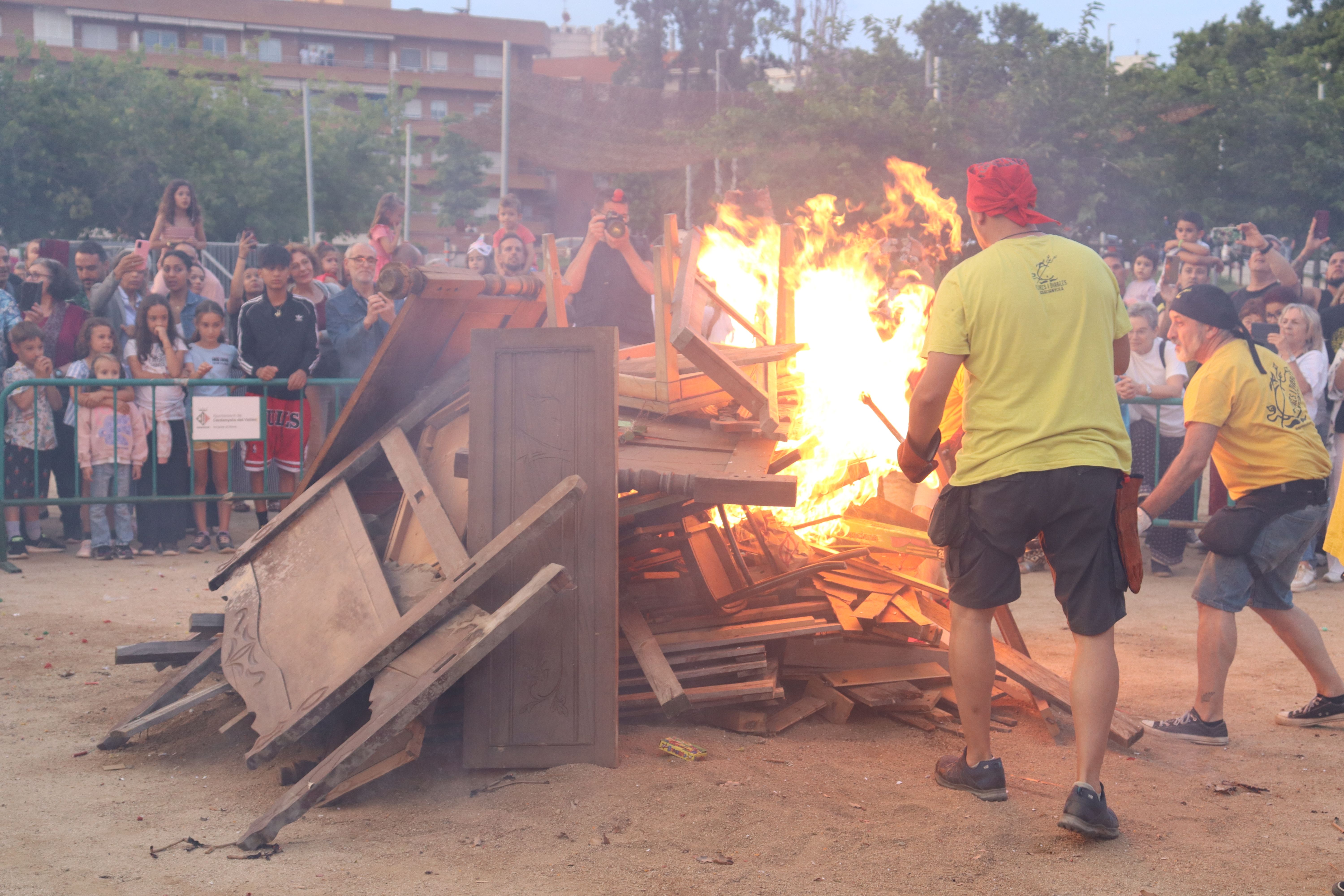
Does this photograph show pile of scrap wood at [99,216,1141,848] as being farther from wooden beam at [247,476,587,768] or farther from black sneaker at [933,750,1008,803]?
black sneaker at [933,750,1008,803]

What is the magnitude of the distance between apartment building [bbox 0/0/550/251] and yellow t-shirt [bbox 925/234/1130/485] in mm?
53753

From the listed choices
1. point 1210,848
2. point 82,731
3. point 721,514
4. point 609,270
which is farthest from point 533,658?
point 609,270

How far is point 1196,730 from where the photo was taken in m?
4.78

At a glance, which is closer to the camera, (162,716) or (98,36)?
(162,716)

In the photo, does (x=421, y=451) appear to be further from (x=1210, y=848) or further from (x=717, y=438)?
(x=1210, y=848)

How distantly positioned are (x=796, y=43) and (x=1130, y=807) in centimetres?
2054

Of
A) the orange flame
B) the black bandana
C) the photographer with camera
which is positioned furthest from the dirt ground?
the photographer with camera

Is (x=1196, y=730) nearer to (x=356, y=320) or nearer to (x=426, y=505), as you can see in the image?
(x=426, y=505)

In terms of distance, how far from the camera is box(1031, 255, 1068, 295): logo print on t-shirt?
3.80 m

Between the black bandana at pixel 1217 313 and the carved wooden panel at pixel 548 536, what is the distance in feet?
8.36

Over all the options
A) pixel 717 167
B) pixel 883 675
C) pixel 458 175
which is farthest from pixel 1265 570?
pixel 458 175

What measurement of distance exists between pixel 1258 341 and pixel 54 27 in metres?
68.0

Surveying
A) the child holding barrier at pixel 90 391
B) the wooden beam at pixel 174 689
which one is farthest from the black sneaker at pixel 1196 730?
the child holding barrier at pixel 90 391

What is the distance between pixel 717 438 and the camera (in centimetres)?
541
